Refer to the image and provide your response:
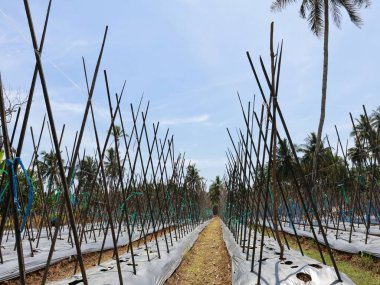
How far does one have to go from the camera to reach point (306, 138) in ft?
141

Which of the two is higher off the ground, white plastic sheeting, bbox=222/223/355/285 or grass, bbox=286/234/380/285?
white plastic sheeting, bbox=222/223/355/285

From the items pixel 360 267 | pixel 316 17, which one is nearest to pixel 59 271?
pixel 360 267

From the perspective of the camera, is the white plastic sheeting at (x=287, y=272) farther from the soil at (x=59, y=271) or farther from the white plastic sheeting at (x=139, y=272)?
the soil at (x=59, y=271)

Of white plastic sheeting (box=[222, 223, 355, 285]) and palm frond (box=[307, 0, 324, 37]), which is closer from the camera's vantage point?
white plastic sheeting (box=[222, 223, 355, 285])

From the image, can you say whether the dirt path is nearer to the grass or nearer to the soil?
the soil

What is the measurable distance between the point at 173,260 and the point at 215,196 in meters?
62.6

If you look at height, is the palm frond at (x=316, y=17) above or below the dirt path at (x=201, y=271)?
above

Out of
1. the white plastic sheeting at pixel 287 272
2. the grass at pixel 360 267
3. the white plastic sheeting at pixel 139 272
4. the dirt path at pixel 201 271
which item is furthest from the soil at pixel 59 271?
the grass at pixel 360 267

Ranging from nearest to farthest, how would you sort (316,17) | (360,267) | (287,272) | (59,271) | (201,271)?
(287,272) → (360,267) → (59,271) → (201,271) → (316,17)

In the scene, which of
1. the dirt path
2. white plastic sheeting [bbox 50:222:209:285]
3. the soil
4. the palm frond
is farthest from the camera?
the palm frond

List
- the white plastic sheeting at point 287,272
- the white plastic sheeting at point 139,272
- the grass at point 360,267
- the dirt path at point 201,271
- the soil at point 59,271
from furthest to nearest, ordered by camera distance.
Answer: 1. the dirt path at point 201,271
2. the soil at point 59,271
3. the grass at point 360,267
4. the white plastic sheeting at point 139,272
5. the white plastic sheeting at point 287,272

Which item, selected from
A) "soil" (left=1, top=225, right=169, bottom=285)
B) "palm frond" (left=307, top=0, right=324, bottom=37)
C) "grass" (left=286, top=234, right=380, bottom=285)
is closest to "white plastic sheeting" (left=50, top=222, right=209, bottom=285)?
"soil" (left=1, top=225, right=169, bottom=285)

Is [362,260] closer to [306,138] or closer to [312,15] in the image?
[312,15]

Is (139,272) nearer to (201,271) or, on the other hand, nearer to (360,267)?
(201,271)
